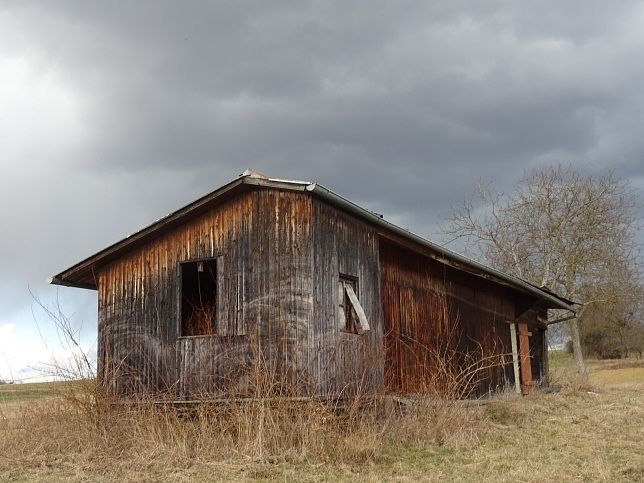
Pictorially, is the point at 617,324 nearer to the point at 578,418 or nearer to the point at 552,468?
the point at 578,418

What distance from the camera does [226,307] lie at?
11.9 meters

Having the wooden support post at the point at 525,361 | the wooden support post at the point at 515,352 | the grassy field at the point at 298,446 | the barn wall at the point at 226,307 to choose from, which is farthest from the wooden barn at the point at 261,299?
the wooden support post at the point at 525,361

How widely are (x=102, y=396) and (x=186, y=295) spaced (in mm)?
3739

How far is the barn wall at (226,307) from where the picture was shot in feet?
36.6

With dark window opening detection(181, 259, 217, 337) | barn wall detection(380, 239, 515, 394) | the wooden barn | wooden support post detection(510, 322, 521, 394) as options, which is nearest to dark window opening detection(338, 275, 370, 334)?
the wooden barn

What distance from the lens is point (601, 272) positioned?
3509cm

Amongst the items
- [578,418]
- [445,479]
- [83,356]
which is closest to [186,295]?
[83,356]

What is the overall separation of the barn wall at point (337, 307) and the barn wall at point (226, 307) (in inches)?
11.3

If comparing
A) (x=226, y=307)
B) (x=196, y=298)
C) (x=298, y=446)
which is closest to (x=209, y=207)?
(x=226, y=307)

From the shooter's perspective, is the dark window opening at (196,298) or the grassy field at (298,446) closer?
the grassy field at (298,446)

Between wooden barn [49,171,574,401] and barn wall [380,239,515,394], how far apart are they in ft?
0.21

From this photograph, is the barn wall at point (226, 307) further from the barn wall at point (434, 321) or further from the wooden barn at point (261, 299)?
the barn wall at point (434, 321)

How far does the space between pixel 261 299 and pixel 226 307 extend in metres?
0.73

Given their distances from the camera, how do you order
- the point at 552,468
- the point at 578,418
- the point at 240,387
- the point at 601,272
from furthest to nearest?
the point at 601,272 → the point at 578,418 → the point at 240,387 → the point at 552,468
